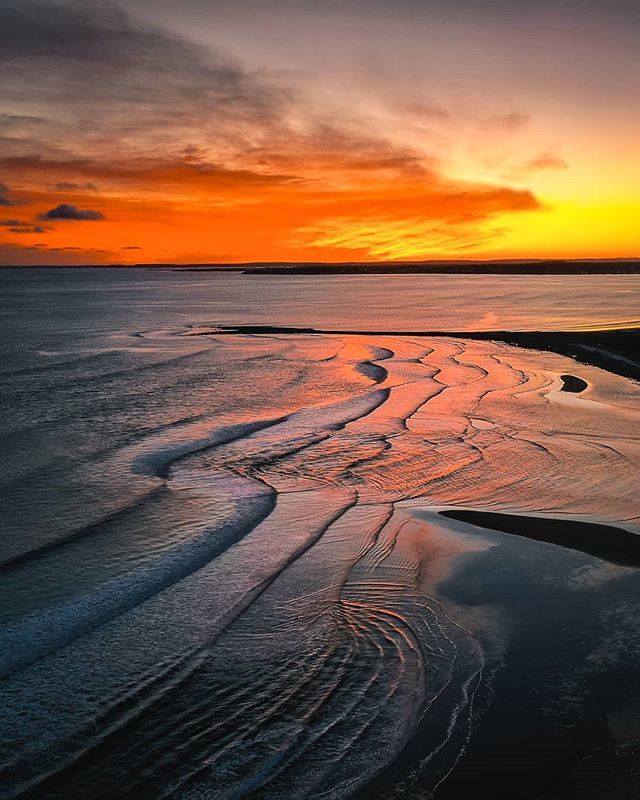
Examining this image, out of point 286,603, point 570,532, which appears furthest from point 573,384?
point 286,603

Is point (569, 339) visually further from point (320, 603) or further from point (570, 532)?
point (320, 603)

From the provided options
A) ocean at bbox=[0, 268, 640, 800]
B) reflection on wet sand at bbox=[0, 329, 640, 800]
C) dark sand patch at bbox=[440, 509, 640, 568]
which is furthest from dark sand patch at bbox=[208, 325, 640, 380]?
dark sand patch at bbox=[440, 509, 640, 568]

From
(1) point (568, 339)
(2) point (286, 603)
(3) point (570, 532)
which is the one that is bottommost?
(2) point (286, 603)

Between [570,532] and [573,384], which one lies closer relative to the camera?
[570,532]

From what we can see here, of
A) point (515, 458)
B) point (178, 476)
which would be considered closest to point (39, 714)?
point (178, 476)

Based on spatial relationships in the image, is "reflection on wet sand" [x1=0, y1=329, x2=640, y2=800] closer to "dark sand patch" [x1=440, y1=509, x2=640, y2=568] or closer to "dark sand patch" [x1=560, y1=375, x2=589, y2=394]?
"dark sand patch" [x1=440, y1=509, x2=640, y2=568]

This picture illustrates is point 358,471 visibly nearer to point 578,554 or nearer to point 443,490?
point 443,490

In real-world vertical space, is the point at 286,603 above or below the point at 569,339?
below
